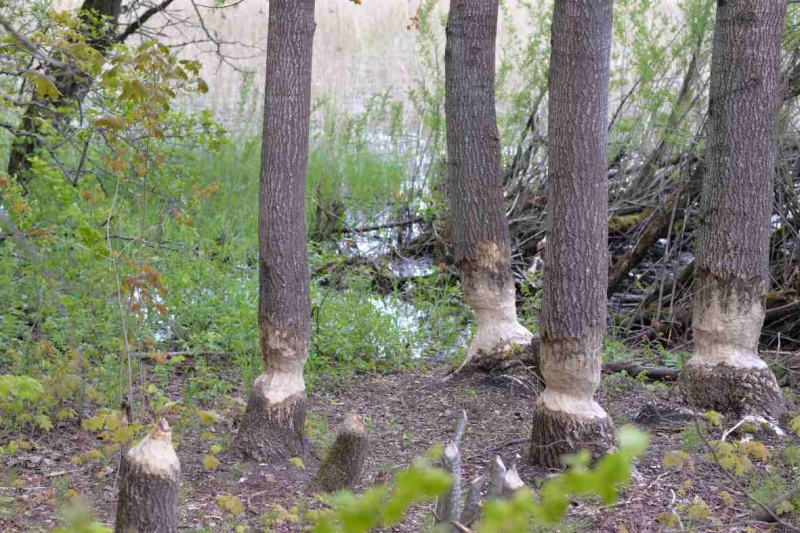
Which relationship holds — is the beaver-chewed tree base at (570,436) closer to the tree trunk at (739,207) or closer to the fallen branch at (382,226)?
the tree trunk at (739,207)

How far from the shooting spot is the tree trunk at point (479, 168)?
5.71 metres

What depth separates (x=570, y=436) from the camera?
407cm

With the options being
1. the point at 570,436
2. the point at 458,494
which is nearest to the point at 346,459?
the point at 570,436

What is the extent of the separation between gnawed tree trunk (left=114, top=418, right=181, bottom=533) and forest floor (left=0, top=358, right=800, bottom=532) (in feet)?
1.67

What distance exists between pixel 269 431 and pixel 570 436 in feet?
4.98

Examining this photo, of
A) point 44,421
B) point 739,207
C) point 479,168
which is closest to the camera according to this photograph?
point 44,421

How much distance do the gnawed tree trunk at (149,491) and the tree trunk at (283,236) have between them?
1.24 meters

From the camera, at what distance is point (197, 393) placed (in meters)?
5.58

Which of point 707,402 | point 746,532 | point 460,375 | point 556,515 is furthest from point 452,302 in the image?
point 556,515

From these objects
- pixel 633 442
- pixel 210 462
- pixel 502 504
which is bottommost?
pixel 210 462

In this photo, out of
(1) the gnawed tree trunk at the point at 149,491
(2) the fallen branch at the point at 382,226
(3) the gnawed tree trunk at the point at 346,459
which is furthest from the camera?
(2) the fallen branch at the point at 382,226

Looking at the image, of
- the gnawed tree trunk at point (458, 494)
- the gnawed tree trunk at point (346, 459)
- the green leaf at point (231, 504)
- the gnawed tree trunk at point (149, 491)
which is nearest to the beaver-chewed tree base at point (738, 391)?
the gnawed tree trunk at point (346, 459)

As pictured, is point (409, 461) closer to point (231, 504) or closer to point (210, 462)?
point (210, 462)

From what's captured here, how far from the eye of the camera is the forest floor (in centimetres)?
359
